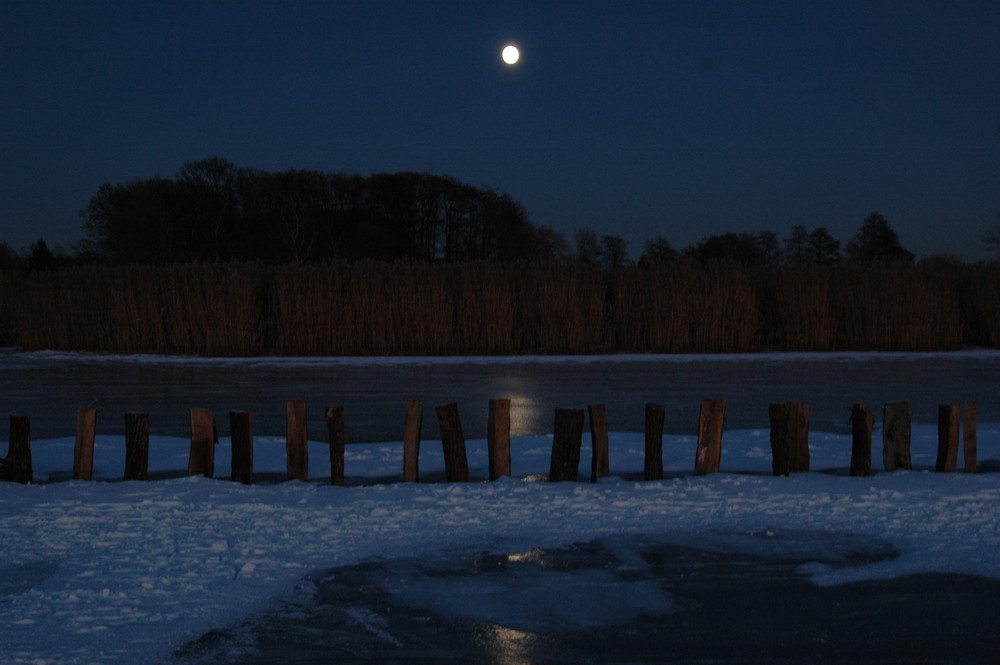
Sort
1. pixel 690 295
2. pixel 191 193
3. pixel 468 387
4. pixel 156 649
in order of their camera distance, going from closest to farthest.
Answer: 1. pixel 156 649
2. pixel 468 387
3. pixel 690 295
4. pixel 191 193

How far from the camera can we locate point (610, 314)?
1986cm

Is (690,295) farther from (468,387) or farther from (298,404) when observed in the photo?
(298,404)

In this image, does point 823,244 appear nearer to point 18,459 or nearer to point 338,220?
point 338,220

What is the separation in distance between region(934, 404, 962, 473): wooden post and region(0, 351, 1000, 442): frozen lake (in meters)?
1.97

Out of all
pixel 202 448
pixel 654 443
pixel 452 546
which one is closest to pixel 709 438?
pixel 654 443

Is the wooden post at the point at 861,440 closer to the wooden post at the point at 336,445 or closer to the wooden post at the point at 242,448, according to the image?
the wooden post at the point at 336,445

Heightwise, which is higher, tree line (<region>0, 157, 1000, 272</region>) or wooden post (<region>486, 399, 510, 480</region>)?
tree line (<region>0, 157, 1000, 272</region>)

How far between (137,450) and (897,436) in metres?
4.95

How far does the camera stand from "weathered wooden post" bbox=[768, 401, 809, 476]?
652 cm

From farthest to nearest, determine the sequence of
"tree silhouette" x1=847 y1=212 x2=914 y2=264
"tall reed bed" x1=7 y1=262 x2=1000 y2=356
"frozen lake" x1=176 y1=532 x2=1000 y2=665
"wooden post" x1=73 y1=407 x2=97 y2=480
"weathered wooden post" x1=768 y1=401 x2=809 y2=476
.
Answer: "tree silhouette" x1=847 y1=212 x2=914 y2=264 < "tall reed bed" x1=7 y1=262 x2=1000 y2=356 < "wooden post" x1=73 y1=407 x2=97 y2=480 < "weathered wooden post" x1=768 y1=401 x2=809 y2=476 < "frozen lake" x1=176 y1=532 x2=1000 y2=665

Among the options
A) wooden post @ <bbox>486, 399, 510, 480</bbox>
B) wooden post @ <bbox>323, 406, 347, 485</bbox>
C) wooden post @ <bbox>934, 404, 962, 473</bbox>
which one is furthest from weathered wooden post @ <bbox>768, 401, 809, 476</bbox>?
wooden post @ <bbox>323, 406, 347, 485</bbox>

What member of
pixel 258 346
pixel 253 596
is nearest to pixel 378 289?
pixel 258 346

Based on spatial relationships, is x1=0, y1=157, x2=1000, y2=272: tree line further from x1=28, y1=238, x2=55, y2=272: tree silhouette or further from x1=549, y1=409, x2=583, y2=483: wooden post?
x1=549, y1=409, x2=583, y2=483: wooden post

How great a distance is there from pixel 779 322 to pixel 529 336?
4.95m
